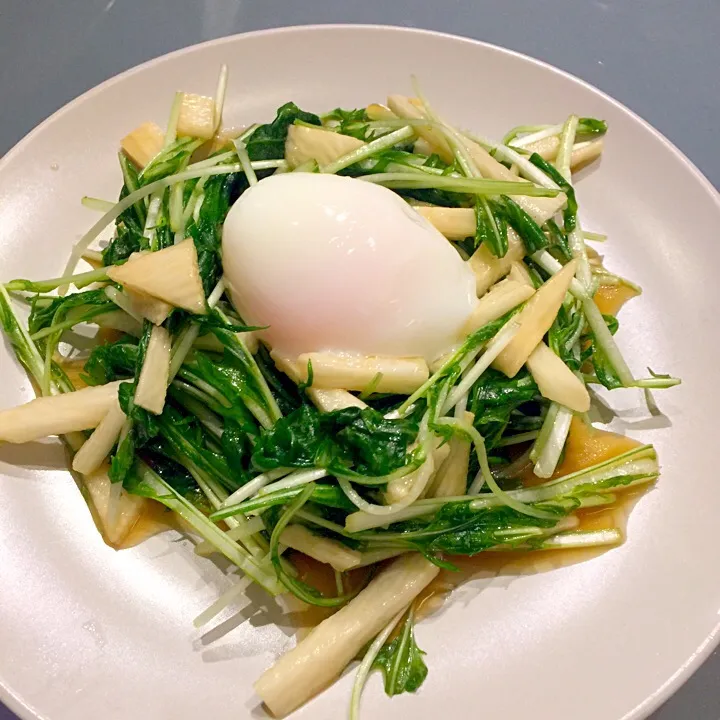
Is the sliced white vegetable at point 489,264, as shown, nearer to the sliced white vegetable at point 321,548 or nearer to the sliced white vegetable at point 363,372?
the sliced white vegetable at point 363,372

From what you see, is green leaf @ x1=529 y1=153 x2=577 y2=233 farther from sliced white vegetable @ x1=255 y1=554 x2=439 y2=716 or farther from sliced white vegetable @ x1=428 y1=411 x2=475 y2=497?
sliced white vegetable @ x1=255 y1=554 x2=439 y2=716

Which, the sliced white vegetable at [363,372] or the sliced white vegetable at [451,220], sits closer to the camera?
the sliced white vegetable at [363,372]

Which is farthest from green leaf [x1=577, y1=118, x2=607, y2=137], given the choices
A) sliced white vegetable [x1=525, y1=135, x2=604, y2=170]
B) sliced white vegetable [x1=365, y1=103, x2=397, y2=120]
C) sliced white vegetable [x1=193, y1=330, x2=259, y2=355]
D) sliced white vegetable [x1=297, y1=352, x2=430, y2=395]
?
sliced white vegetable [x1=193, y1=330, x2=259, y2=355]

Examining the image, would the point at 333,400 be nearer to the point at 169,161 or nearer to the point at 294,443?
the point at 294,443

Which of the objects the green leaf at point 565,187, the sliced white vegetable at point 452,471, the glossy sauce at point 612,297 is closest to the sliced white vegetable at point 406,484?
the sliced white vegetable at point 452,471

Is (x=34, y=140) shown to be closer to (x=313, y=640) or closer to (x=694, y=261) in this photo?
(x=313, y=640)

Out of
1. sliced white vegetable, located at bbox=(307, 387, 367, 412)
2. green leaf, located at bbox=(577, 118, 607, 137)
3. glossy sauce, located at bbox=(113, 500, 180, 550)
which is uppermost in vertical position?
green leaf, located at bbox=(577, 118, 607, 137)
